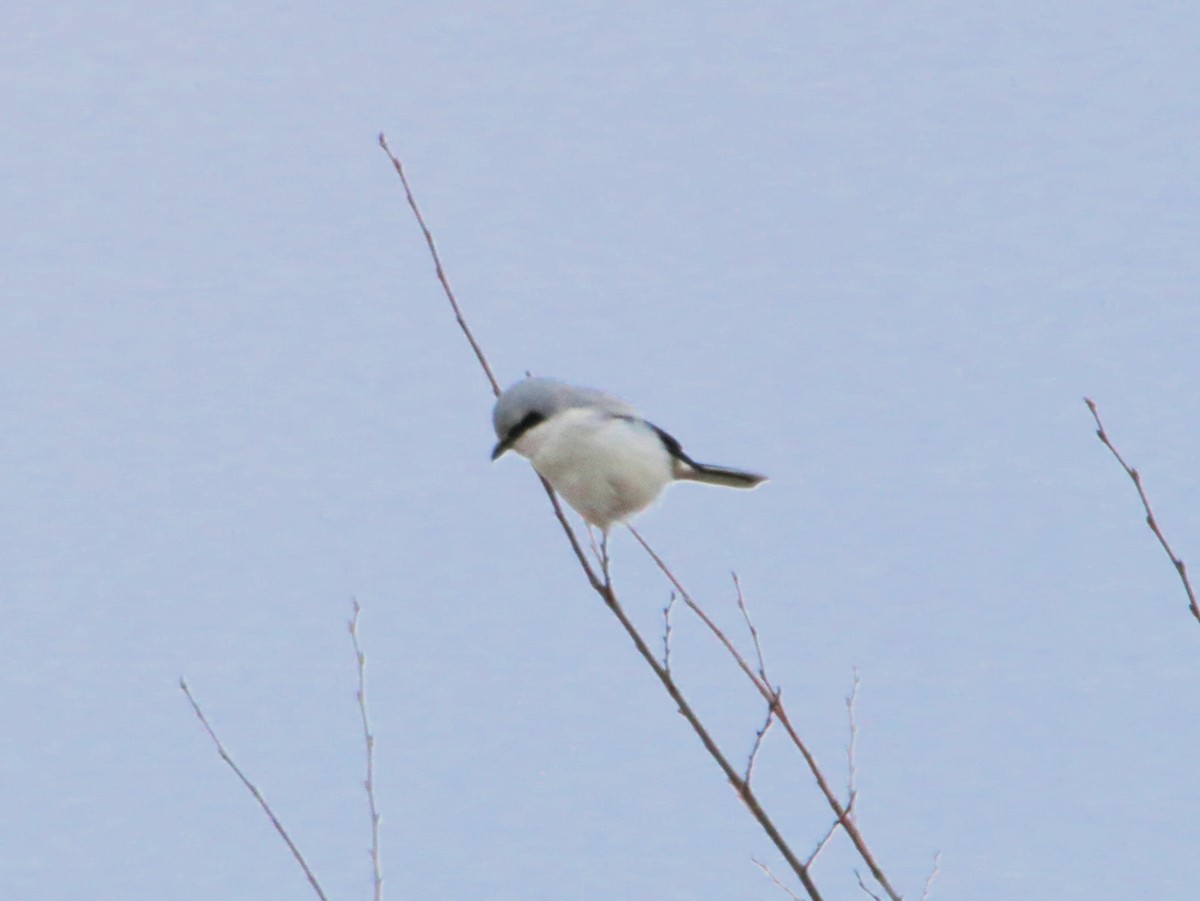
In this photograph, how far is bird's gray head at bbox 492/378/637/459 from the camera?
67.9 inches

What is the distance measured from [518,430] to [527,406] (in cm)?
3

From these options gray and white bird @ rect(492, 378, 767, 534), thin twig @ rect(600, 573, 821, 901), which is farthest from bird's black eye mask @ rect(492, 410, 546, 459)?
thin twig @ rect(600, 573, 821, 901)

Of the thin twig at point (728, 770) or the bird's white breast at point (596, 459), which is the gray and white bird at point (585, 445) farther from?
the thin twig at point (728, 770)

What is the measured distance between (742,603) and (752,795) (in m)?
0.29

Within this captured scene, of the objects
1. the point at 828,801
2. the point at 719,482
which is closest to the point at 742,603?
the point at 828,801

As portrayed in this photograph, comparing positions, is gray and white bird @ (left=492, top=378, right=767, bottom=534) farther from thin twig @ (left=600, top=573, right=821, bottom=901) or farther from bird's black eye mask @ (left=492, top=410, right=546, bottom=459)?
thin twig @ (left=600, top=573, right=821, bottom=901)

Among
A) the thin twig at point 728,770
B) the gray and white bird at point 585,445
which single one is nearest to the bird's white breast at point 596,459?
the gray and white bird at point 585,445

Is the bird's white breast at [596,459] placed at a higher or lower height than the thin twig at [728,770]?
higher

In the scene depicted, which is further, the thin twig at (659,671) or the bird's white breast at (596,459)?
the bird's white breast at (596,459)

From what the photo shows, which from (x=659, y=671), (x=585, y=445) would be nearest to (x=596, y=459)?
(x=585, y=445)

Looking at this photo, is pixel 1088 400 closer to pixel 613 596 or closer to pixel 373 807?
pixel 613 596

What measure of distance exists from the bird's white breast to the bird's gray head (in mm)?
10

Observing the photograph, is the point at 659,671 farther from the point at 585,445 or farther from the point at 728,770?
the point at 585,445

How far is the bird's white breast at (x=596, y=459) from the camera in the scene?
1.72m
